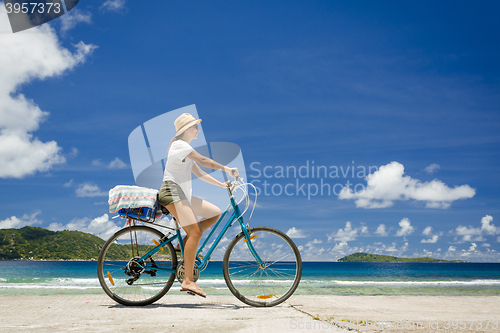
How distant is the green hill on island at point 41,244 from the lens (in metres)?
79.1

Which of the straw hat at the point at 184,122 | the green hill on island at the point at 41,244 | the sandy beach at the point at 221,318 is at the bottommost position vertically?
the green hill on island at the point at 41,244

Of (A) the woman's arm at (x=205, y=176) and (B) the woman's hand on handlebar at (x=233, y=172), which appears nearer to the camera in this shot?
(B) the woman's hand on handlebar at (x=233, y=172)

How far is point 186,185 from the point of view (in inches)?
171

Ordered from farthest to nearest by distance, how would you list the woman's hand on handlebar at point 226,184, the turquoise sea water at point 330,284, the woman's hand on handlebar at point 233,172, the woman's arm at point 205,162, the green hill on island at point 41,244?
the green hill on island at point 41,244 → the turquoise sea water at point 330,284 → the woman's hand on handlebar at point 226,184 → the woman's hand on handlebar at point 233,172 → the woman's arm at point 205,162

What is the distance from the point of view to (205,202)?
15.0 ft

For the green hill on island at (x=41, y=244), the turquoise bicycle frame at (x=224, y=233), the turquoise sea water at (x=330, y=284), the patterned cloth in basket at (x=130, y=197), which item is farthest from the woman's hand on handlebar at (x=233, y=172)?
Answer: the green hill on island at (x=41, y=244)

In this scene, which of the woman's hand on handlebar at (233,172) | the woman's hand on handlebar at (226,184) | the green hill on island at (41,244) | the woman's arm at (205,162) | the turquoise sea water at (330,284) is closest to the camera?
the woman's arm at (205,162)

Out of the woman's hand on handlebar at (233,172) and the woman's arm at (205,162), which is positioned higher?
the woman's arm at (205,162)

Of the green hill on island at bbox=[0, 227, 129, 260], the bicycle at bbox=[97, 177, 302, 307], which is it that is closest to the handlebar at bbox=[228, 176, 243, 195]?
the bicycle at bbox=[97, 177, 302, 307]

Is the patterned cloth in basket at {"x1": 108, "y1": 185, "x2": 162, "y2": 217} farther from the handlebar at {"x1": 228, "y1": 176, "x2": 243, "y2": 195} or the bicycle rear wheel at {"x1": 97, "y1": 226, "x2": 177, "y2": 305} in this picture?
the handlebar at {"x1": 228, "y1": 176, "x2": 243, "y2": 195}

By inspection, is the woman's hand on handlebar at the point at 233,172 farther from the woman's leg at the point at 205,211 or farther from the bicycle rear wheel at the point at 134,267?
the bicycle rear wheel at the point at 134,267

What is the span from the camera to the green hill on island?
79.1m

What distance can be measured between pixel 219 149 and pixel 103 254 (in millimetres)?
2077

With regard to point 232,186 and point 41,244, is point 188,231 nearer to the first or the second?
point 232,186
